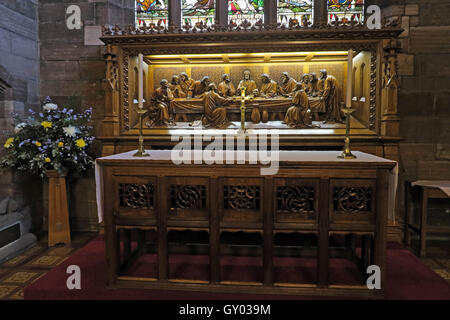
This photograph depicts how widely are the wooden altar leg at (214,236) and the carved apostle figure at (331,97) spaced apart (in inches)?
86.6

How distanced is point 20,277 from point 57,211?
0.92 m

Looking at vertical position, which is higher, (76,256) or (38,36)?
(38,36)

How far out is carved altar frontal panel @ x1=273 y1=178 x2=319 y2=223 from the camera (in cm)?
232

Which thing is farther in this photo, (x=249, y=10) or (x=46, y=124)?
(x=249, y=10)

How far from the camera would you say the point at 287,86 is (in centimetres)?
411

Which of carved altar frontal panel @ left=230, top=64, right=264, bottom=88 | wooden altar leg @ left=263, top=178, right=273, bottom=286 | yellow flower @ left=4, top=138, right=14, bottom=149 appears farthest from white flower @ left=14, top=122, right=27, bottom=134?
wooden altar leg @ left=263, top=178, right=273, bottom=286

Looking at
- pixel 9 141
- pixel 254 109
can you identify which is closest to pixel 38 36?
pixel 9 141

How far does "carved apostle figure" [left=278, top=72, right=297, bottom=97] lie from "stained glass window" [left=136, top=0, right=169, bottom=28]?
1809mm

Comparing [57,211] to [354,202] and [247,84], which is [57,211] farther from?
[354,202]

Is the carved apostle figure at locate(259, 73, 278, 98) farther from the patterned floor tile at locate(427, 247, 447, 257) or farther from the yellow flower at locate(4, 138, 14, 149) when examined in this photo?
the yellow flower at locate(4, 138, 14, 149)

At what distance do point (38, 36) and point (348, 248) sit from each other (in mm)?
4397

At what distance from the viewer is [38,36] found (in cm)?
427

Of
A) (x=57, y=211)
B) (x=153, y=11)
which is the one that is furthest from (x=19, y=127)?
(x=153, y=11)
